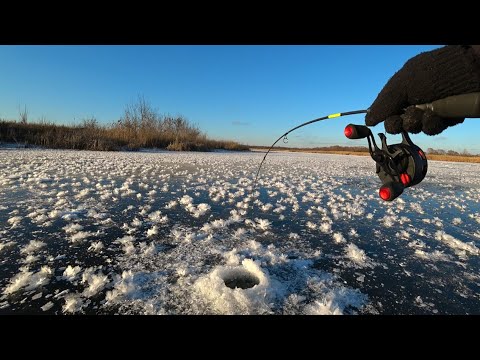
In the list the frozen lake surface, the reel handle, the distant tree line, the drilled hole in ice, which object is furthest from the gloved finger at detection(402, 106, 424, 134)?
the distant tree line

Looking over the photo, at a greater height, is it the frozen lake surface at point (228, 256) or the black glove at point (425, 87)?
the black glove at point (425, 87)

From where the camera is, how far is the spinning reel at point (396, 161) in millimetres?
1740

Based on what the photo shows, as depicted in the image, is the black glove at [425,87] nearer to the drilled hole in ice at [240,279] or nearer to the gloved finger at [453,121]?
the gloved finger at [453,121]

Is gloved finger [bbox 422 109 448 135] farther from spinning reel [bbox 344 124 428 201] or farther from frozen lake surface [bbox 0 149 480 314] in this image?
frozen lake surface [bbox 0 149 480 314]

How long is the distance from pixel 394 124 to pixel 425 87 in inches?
10.8

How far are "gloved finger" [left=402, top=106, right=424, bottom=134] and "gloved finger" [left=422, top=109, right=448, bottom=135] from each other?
26 millimetres

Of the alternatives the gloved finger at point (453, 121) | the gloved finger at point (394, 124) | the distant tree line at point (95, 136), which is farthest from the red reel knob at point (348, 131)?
the distant tree line at point (95, 136)

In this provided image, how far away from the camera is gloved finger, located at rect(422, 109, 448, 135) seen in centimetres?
153

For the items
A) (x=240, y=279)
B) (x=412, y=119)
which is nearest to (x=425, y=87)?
(x=412, y=119)

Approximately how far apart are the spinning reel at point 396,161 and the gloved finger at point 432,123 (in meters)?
0.25
